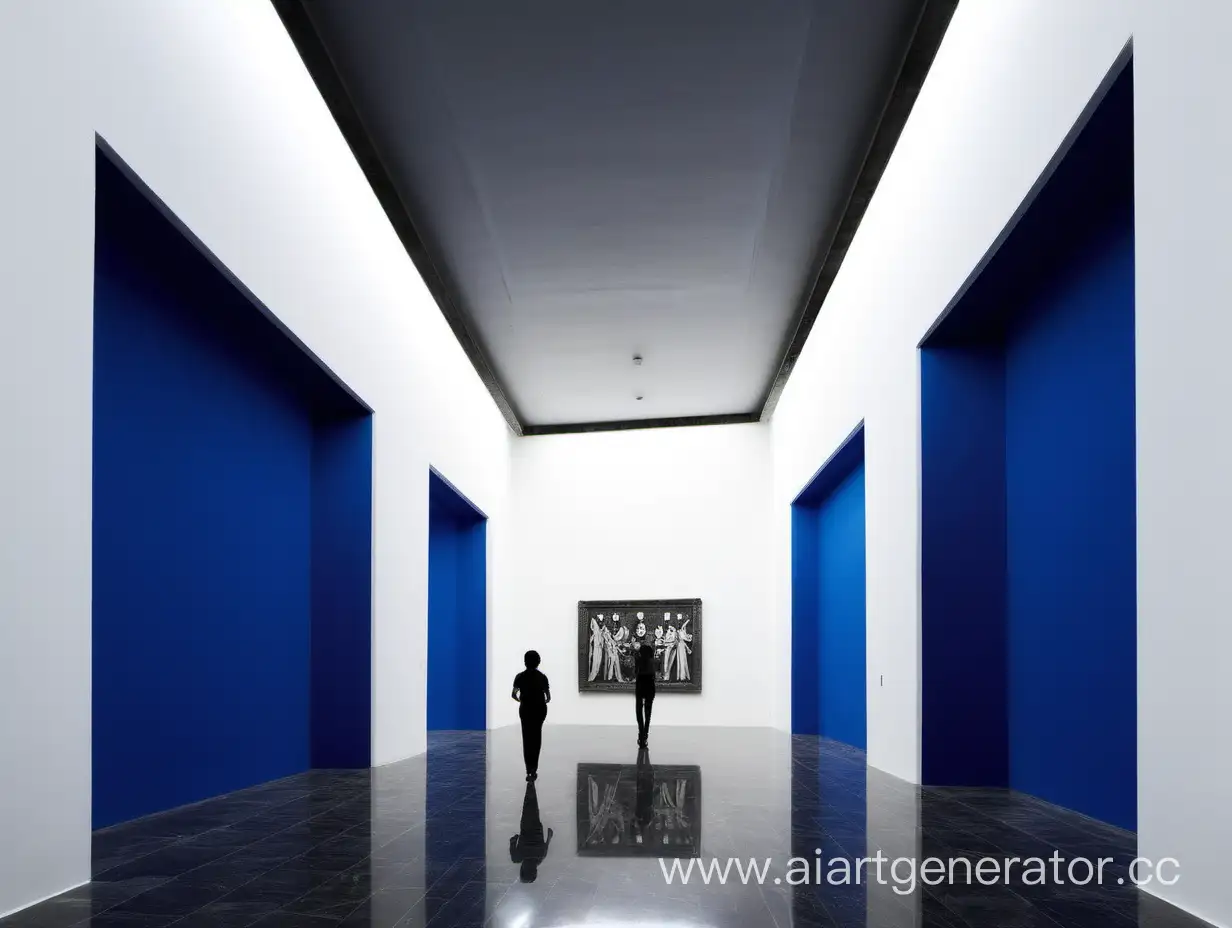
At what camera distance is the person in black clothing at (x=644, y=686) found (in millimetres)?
17922

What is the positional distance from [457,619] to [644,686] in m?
7.61

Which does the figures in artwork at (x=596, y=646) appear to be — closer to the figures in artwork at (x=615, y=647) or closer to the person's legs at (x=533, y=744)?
the figures in artwork at (x=615, y=647)

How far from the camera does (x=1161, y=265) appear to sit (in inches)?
257

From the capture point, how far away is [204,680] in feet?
36.9

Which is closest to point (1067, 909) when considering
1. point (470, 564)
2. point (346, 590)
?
point (346, 590)

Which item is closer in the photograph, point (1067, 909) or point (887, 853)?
point (1067, 909)

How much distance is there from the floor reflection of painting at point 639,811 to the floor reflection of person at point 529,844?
31cm

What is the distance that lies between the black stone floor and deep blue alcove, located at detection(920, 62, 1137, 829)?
73 cm

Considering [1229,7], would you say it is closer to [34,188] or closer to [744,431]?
[34,188]

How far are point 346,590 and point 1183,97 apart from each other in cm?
1155

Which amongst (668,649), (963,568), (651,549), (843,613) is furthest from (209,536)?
(651,549)

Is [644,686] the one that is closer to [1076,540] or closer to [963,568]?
[963,568]

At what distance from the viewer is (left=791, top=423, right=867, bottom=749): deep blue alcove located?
18.7 metres

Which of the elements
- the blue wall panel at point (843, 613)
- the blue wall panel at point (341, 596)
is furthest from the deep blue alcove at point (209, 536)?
the blue wall panel at point (843, 613)
